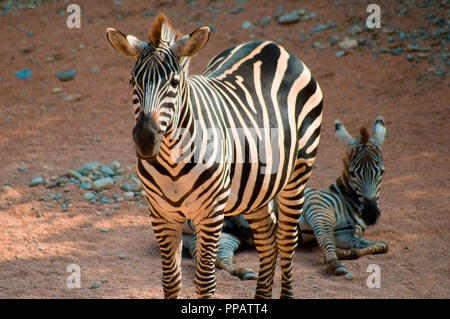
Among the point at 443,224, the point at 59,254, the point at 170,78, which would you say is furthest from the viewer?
the point at 443,224

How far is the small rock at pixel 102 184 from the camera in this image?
7.71m

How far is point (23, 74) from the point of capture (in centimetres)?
1202

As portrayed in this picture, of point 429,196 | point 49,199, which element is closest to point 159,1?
point 49,199

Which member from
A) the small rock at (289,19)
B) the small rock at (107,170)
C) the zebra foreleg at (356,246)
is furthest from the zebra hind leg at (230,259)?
the small rock at (289,19)

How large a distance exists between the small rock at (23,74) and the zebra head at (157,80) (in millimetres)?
9058

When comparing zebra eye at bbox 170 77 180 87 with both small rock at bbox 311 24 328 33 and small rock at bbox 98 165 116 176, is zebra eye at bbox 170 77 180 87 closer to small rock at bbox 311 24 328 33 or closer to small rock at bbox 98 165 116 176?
small rock at bbox 98 165 116 176

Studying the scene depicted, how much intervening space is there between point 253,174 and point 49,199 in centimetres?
407

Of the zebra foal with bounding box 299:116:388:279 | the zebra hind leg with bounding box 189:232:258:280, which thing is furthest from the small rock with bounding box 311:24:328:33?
the zebra hind leg with bounding box 189:232:258:280

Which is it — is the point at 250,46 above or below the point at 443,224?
above

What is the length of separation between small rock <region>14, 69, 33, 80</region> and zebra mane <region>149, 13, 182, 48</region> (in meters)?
9.08

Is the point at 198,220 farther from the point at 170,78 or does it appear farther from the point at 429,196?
the point at 429,196

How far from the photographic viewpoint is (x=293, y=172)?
16.1ft

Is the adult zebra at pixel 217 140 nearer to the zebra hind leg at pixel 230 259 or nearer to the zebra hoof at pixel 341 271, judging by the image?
the zebra hind leg at pixel 230 259

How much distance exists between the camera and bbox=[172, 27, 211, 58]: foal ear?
3574 mm
